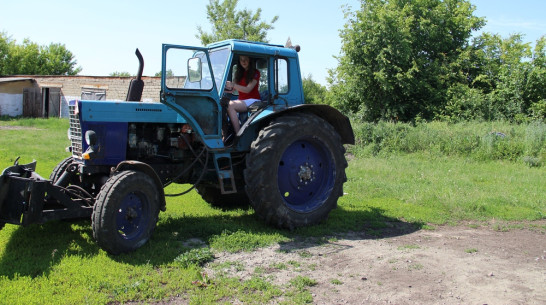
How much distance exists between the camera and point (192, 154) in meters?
6.69

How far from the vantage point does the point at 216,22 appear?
3309 cm

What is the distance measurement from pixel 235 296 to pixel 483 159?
12802mm

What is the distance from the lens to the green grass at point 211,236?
169 inches

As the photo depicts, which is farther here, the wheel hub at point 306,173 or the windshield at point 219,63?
the wheel hub at point 306,173

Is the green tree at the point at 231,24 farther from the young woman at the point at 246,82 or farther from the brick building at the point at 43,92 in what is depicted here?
the young woman at the point at 246,82

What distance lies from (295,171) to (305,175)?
0.18 meters

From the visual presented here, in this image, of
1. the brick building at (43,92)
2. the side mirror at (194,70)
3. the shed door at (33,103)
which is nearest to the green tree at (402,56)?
the brick building at (43,92)

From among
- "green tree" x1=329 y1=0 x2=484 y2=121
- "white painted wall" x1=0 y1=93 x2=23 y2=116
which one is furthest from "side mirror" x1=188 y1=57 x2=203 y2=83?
"white painted wall" x1=0 y1=93 x2=23 y2=116

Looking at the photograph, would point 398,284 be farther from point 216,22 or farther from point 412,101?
point 216,22

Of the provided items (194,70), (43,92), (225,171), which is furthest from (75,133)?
(43,92)

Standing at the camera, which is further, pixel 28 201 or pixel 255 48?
pixel 255 48

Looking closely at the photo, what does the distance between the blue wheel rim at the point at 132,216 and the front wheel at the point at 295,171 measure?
1470mm

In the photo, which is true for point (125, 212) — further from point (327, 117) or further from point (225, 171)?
point (327, 117)

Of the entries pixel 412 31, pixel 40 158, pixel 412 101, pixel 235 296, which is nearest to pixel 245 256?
pixel 235 296
